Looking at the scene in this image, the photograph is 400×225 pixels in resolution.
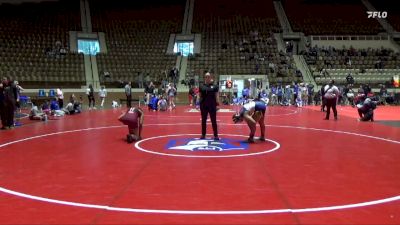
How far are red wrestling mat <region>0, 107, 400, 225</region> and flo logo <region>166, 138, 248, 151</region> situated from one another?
0.02m

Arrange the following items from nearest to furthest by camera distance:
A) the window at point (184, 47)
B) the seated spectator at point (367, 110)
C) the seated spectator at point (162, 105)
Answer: the seated spectator at point (367, 110) < the seated spectator at point (162, 105) < the window at point (184, 47)

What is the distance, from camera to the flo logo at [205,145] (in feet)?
31.6

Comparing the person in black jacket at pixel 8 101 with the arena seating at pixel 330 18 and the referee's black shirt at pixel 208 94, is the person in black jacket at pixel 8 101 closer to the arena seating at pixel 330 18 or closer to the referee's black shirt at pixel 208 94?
the referee's black shirt at pixel 208 94

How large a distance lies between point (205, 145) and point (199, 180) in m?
3.40

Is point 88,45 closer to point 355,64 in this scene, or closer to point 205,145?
point 355,64

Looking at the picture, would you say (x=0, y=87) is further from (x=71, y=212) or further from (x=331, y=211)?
(x=331, y=211)

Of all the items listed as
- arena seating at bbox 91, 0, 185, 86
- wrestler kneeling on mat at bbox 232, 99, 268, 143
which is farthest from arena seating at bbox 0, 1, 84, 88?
wrestler kneeling on mat at bbox 232, 99, 268, 143

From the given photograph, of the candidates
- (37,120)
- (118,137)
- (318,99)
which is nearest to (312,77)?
(318,99)

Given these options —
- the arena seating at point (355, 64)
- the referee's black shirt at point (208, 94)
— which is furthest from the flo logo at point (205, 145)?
the arena seating at point (355, 64)

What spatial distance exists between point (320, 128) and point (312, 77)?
765 inches

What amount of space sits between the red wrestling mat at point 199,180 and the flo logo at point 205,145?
0.02 metres

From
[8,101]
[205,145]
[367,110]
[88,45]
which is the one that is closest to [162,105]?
[8,101]

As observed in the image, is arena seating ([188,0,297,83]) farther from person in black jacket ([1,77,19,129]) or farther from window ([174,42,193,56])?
person in black jacket ([1,77,19,129])

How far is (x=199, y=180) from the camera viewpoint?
6625mm
